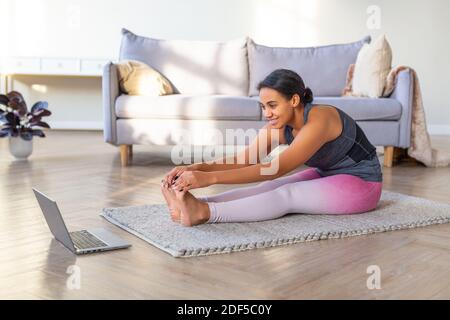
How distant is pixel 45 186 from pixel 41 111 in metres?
1.22

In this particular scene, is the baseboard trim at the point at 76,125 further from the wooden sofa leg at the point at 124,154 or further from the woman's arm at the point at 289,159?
the woman's arm at the point at 289,159

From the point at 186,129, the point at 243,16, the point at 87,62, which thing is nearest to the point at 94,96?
the point at 87,62

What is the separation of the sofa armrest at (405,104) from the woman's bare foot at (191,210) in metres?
2.27

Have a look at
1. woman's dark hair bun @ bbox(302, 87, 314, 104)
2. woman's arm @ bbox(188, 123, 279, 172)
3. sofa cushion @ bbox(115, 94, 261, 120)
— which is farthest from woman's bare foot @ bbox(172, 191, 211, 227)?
sofa cushion @ bbox(115, 94, 261, 120)

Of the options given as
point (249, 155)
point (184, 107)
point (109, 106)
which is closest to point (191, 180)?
point (249, 155)

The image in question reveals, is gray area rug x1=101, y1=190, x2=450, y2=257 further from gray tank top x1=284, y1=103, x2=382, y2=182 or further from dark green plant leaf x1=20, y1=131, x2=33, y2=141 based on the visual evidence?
dark green plant leaf x1=20, y1=131, x2=33, y2=141

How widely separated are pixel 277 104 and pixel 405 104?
83.4 inches

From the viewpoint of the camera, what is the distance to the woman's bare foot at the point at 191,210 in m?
2.07

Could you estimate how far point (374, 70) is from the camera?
163 inches

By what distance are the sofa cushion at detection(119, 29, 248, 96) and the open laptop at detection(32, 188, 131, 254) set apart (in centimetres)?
261

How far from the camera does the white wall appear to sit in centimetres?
631

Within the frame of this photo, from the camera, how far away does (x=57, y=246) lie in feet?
6.35

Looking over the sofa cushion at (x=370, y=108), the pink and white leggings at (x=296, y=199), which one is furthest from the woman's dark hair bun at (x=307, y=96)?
the sofa cushion at (x=370, y=108)

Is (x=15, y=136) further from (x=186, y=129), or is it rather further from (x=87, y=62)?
(x=87, y=62)
